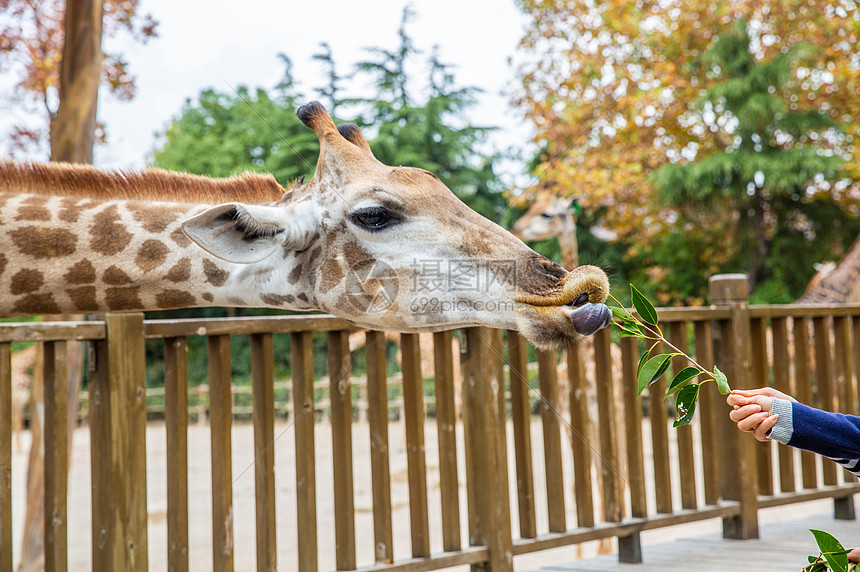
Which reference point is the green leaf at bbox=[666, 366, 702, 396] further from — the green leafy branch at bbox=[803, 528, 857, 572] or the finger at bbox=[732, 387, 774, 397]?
the green leafy branch at bbox=[803, 528, 857, 572]

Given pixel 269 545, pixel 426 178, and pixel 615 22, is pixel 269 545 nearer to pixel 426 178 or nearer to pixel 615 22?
pixel 426 178

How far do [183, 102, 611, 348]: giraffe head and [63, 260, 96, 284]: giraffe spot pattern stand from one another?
1.44 ft

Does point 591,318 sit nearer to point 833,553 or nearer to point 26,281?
point 833,553

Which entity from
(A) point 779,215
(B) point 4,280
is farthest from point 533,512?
(A) point 779,215

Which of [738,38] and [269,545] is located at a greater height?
[738,38]

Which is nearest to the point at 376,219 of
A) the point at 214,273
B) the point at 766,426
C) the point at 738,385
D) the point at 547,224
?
the point at 214,273

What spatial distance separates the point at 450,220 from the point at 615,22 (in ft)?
36.3

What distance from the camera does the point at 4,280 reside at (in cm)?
212

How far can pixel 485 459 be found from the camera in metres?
3.05

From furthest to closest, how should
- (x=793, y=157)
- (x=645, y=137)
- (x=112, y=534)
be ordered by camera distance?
(x=645, y=137) < (x=793, y=157) < (x=112, y=534)

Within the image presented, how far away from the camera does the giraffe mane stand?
7.46ft

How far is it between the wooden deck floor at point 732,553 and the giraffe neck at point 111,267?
2.04 metres

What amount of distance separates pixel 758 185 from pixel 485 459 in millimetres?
11267

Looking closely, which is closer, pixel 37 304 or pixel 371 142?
pixel 37 304
